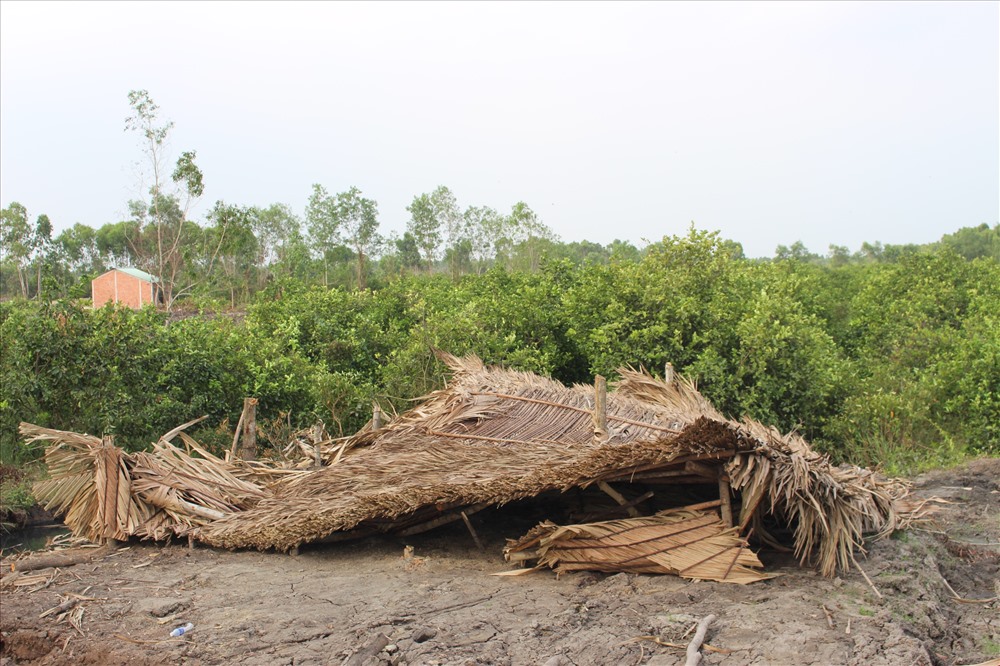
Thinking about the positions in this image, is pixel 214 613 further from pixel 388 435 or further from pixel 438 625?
pixel 388 435

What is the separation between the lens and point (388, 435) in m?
7.36

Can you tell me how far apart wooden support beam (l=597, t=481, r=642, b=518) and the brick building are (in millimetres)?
27215

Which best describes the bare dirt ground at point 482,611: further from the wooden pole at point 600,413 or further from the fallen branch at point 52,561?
the wooden pole at point 600,413

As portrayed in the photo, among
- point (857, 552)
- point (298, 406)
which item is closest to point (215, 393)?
point (298, 406)

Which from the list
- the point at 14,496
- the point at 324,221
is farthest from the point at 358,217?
the point at 14,496

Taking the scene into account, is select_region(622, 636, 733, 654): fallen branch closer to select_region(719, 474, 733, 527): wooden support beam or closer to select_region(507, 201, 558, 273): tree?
select_region(719, 474, 733, 527): wooden support beam

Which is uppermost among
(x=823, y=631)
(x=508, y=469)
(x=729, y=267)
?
(x=729, y=267)

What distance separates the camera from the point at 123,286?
30609 millimetres

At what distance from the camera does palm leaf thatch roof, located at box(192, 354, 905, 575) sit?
4824mm

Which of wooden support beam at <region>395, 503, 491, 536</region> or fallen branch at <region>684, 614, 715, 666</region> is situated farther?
wooden support beam at <region>395, 503, 491, 536</region>

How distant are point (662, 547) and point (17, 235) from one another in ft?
109

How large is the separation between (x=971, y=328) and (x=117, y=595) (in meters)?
12.9

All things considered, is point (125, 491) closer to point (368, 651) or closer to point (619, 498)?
point (368, 651)

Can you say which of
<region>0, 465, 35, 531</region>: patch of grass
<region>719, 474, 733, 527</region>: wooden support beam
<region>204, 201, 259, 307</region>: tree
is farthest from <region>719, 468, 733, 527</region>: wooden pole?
<region>204, 201, 259, 307</region>: tree
